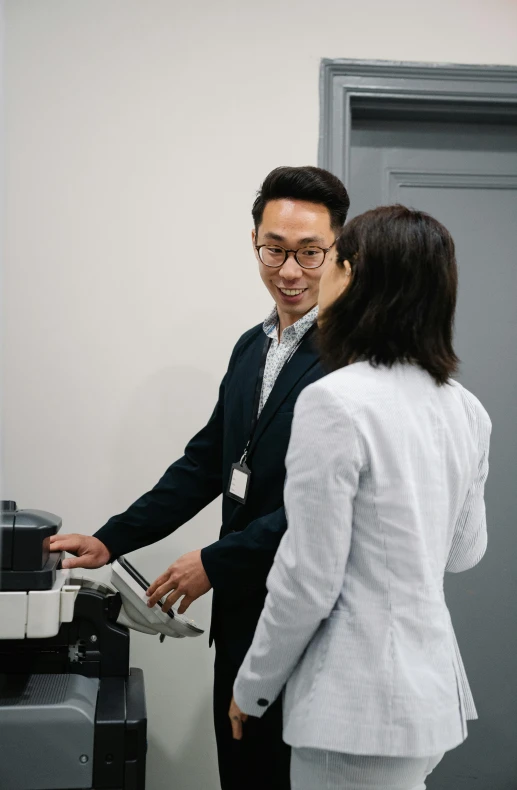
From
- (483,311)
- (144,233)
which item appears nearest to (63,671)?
(144,233)

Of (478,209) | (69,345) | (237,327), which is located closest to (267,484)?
(237,327)

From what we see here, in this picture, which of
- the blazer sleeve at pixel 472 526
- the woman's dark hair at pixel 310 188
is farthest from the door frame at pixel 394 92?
the blazer sleeve at pixel 472 526

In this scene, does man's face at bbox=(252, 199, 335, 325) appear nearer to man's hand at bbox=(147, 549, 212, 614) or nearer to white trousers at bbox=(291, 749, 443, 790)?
man's hand at bbox=(147, 549, 212, 614)

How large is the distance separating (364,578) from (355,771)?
258mm

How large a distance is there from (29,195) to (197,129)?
493 millimetres

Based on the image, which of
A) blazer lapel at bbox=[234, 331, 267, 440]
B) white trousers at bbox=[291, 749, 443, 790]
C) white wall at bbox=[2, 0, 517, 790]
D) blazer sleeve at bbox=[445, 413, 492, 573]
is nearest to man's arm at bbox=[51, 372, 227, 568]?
blazer lapel at bbox=[234, 331, 267, 440]

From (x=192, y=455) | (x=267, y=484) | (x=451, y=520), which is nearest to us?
(x=451, y=520)

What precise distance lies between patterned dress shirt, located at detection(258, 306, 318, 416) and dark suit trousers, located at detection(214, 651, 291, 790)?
21.8 inches

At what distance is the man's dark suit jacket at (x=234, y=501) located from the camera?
138 cm

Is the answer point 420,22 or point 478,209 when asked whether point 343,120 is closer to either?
point 420,22

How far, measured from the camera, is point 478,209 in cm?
228

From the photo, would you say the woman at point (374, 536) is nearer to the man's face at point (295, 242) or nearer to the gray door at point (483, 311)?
the man's face at point (295, 242)

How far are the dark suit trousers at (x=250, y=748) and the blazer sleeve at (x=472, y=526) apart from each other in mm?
431

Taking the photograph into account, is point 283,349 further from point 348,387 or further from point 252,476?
point 348,387
